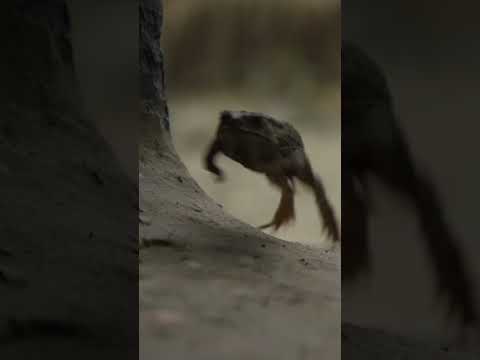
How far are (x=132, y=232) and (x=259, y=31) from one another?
2.78 meters

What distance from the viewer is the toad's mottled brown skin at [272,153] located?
3.02 metres

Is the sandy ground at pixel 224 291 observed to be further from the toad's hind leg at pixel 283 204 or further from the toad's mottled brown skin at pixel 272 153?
the toad's hind leg at pixel 283 204

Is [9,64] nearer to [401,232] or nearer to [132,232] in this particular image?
[132,232]

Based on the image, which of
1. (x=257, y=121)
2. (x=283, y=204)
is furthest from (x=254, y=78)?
(x=283, y=204)

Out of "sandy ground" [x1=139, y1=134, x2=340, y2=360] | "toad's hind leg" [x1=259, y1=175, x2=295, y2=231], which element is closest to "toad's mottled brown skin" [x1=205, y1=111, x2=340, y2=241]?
"toad's hind leg" [x1=259, y1=175, x2=295, y2=231]

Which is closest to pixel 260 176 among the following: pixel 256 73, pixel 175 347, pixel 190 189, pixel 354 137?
pixel 256 73

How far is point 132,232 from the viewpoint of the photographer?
0.85 metres

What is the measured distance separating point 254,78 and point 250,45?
23 cm

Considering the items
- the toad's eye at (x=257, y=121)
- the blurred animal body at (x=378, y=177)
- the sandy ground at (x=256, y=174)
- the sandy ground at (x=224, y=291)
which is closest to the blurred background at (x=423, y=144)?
the blurred animal body at (x=378, y=177)

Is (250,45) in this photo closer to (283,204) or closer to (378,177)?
(283,204)

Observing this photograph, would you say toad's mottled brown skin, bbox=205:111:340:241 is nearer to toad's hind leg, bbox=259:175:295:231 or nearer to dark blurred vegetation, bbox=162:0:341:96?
toad's hind leg, bbox=259:175:295:231

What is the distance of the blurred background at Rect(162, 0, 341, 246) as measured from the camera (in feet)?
10.9

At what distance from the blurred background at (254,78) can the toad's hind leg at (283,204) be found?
0.05 m

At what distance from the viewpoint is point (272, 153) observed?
3.05 meters
